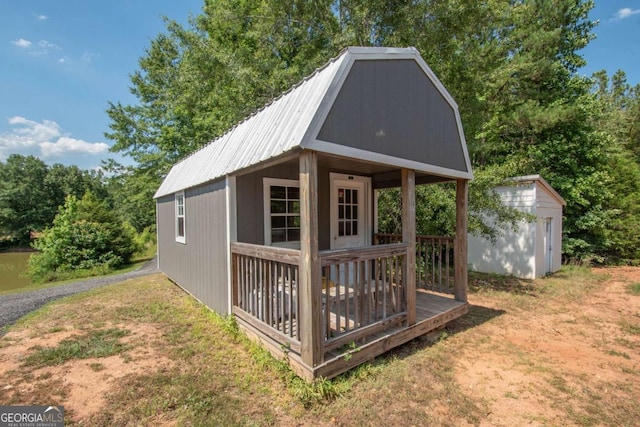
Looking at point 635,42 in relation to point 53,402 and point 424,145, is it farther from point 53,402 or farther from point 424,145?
point 53,402

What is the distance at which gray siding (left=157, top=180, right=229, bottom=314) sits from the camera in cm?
451

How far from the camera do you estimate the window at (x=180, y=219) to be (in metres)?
6.65

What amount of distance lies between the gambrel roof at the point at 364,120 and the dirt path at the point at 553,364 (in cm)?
269

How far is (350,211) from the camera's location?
604 centimetres

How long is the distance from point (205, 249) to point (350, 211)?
3.02 m

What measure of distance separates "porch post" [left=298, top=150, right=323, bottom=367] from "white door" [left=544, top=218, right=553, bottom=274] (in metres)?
9.96

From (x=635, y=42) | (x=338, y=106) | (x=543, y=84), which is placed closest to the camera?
(x=338, y=106)

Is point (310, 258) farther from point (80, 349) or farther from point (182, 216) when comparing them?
point (182, 216)

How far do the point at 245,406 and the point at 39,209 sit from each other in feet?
120

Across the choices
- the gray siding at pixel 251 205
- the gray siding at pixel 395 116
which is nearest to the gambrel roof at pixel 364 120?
the gray siding at pixel 395 116

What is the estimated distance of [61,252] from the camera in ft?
41.0

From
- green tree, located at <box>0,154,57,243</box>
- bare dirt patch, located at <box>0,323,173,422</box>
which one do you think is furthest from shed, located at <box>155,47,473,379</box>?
green tree, located at <box>0,154,57,243</box>

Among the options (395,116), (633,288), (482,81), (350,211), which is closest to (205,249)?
(350,211)

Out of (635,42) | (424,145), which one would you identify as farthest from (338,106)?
(635,42)
